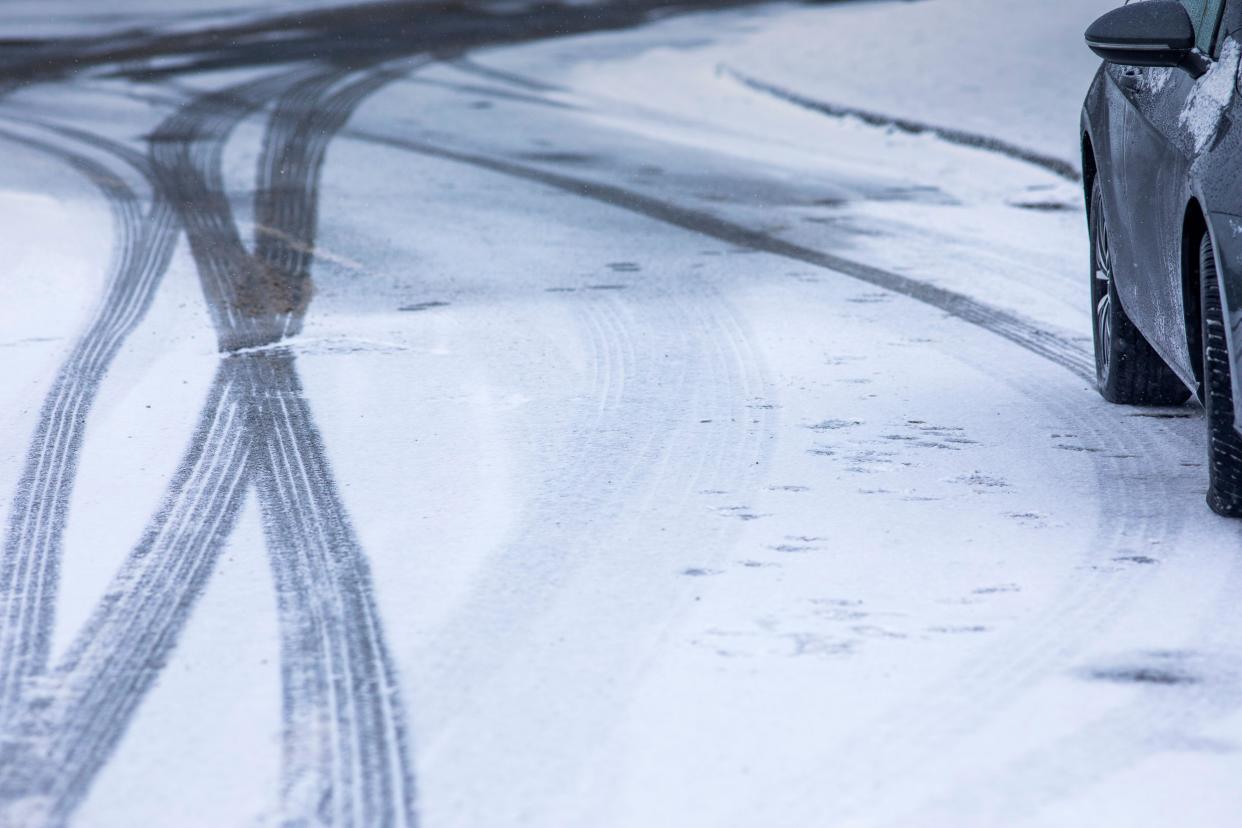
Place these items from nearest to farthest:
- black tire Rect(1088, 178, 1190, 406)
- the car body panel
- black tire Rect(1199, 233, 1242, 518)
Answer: the car body panel, black tire Rect(1199, 233, 1242, 518), black tire Rect(1088, 178, 1190, 406)

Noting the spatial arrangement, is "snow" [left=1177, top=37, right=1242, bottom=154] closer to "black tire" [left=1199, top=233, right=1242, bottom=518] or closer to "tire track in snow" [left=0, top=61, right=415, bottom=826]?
"black tire" [left=1199, top=233, right=1242, bottom=518]

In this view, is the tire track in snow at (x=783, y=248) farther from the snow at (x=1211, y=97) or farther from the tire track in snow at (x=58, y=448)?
the tire track in snow at (x=58, y=448)

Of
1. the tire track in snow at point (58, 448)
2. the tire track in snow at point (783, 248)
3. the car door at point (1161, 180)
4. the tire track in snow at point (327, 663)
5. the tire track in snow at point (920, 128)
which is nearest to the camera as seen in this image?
the tire track in snow at point (327, 663)

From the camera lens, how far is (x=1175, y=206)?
415cm

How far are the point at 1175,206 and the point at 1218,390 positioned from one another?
1.68ft

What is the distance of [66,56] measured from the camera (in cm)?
1823

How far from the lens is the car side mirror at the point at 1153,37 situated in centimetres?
424

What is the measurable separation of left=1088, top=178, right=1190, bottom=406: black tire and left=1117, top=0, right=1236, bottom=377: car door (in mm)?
268

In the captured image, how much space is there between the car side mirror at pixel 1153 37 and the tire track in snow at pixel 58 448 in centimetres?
297

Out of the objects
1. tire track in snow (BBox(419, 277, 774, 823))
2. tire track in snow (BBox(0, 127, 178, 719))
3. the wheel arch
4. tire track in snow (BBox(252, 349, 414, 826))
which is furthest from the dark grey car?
tire track in snow (BBox(0, 127, 178, 719))

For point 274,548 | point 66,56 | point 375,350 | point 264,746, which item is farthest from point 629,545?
A: point 66,56

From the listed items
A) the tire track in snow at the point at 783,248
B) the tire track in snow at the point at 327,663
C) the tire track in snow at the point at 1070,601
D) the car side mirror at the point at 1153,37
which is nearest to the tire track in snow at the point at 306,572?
the tire track in snow at the point at 327,663

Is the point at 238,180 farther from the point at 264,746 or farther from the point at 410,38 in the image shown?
the point at 410,38

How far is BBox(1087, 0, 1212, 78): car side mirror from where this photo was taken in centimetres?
424
